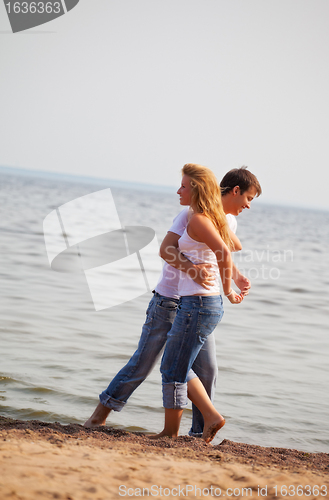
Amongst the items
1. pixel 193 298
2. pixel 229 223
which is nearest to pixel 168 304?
pixel 193 298

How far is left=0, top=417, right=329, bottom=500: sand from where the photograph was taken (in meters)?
2.39

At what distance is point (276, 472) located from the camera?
2.86m

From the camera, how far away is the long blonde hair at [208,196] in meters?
3.24

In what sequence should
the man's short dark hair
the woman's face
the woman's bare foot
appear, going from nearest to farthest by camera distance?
1. the woman's face
2. the man's short dark hair
3. the woman's bare foot

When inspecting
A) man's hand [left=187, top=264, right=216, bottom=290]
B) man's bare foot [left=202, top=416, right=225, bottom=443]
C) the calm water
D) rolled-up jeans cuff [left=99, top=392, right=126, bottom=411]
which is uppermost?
man's hand [left=187, top=264, right=216, bottom=290]

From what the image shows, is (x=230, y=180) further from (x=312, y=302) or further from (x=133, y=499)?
(x=312, y=302)

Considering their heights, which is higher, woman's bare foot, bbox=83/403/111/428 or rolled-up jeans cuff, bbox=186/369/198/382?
rolled-up jeans cuff, bbox=186/369/198/382

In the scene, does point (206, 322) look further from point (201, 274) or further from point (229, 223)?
point (229, 223)

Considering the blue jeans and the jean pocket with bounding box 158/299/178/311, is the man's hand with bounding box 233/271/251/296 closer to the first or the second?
the blue jeans

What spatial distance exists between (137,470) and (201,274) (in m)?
1.23

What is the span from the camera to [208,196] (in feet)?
10.6

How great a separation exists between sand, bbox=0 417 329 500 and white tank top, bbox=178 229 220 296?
39.3 inches

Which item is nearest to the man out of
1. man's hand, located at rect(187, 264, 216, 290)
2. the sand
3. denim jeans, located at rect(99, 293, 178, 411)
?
denim jeans, located at rect(99, 293, 178, 411)

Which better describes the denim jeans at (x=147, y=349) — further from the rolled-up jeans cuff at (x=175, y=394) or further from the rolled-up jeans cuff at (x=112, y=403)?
the rolled-up jeans cuff at (x=175, y=394)
